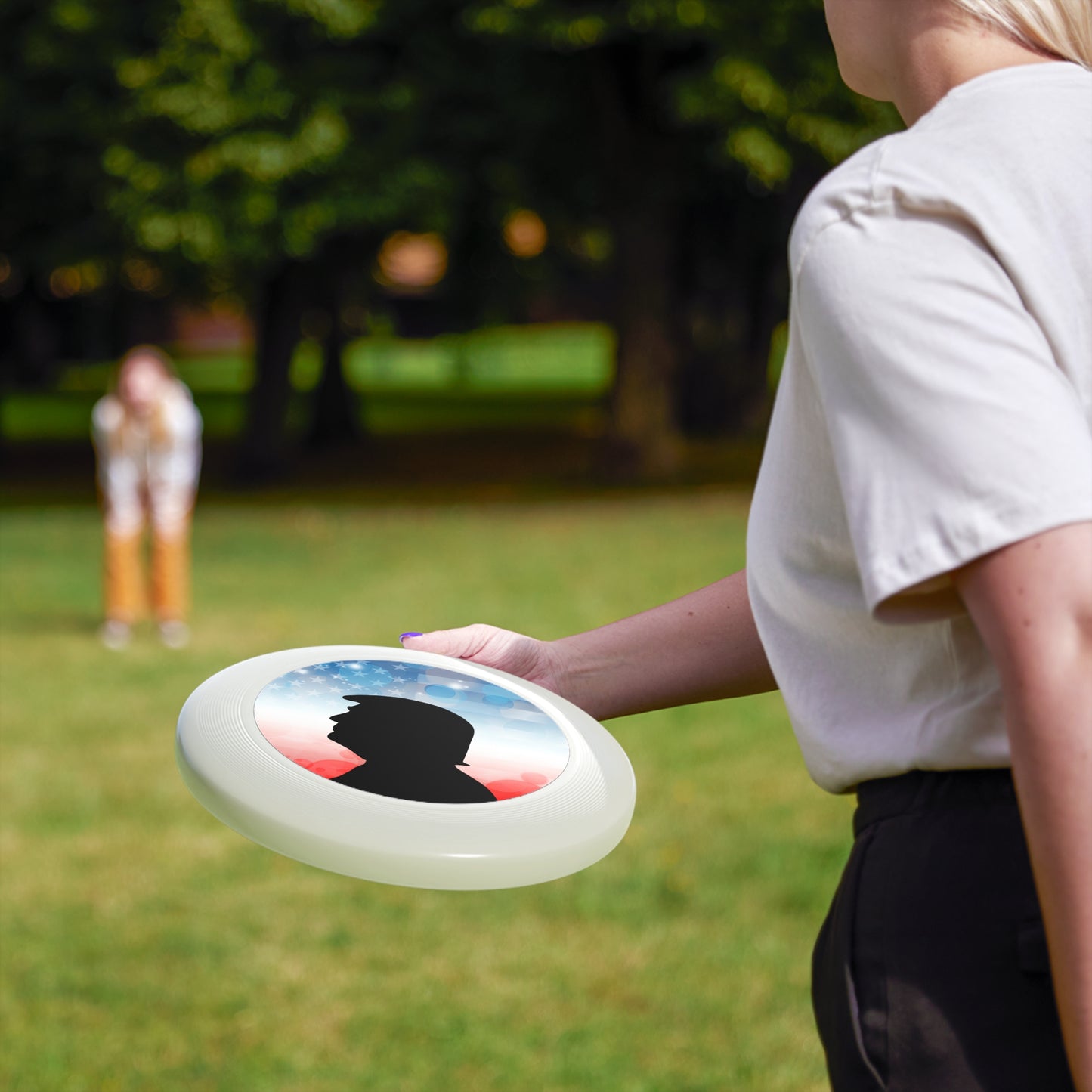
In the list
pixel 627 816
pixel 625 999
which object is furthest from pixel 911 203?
pixel 625 999

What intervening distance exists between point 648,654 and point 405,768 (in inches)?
14.7

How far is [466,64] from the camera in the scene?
57.9ft

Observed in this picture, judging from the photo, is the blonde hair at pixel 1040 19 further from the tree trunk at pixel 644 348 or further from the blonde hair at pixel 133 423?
the tree trunk at pixel 644 348

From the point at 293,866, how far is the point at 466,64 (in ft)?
46.1

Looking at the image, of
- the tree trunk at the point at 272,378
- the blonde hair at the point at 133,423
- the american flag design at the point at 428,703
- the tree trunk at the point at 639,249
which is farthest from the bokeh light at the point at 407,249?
the american flag design at the point at 428,703

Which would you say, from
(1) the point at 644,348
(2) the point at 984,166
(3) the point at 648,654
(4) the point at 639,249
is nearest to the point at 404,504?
(1) the point at 644,348

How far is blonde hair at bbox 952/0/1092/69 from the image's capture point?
1200 mm

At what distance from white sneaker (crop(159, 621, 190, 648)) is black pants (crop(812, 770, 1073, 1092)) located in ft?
29.3

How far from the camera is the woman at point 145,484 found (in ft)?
31.4

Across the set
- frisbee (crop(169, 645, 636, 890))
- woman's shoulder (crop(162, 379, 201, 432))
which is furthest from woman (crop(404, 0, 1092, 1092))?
woman's shoulder (crop(162, 379, 201, 432))

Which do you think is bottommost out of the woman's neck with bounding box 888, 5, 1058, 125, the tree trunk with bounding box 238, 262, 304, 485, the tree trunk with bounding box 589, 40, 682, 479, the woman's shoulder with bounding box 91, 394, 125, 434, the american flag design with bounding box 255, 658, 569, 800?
the tree trunk with bounding box 238, 262, 304, 485

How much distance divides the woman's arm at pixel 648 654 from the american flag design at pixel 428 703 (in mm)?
85

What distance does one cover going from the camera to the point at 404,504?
738 inches

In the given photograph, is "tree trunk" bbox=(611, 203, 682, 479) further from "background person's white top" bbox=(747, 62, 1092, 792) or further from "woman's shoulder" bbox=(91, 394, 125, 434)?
"background person's white top" bbox=(747, 62, 1092, 792)
